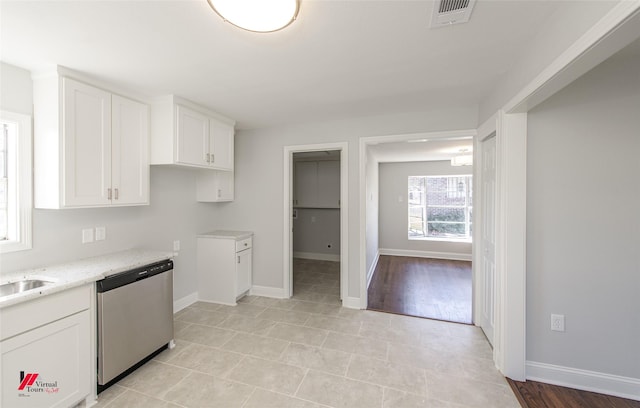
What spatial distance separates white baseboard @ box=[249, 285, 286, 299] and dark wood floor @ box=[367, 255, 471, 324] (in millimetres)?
1248

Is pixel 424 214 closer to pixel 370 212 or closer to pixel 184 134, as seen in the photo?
pixel 370 212

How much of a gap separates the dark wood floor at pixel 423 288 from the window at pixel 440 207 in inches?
31.1

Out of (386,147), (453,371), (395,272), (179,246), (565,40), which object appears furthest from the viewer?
(395,272)

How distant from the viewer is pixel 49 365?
1.58m

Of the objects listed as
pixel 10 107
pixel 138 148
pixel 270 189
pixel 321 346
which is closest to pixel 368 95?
pixel 270 189

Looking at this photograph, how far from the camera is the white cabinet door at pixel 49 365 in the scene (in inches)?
55.8

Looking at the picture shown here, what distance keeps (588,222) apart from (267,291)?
3482mm

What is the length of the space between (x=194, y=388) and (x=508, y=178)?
2.88 meters

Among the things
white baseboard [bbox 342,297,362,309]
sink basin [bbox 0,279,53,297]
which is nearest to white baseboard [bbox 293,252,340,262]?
Answer: white baseboard [bbox 342,297,362,309]

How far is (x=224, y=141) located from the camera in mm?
3281

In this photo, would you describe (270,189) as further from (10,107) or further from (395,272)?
(395,272)

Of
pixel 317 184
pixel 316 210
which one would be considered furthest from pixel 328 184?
pixel 316 210

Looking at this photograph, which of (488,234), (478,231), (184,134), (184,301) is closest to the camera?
(488,234)

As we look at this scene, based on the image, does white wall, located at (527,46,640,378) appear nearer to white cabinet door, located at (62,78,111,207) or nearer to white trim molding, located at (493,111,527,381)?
white trim molding, located at (493,111,527,381)
